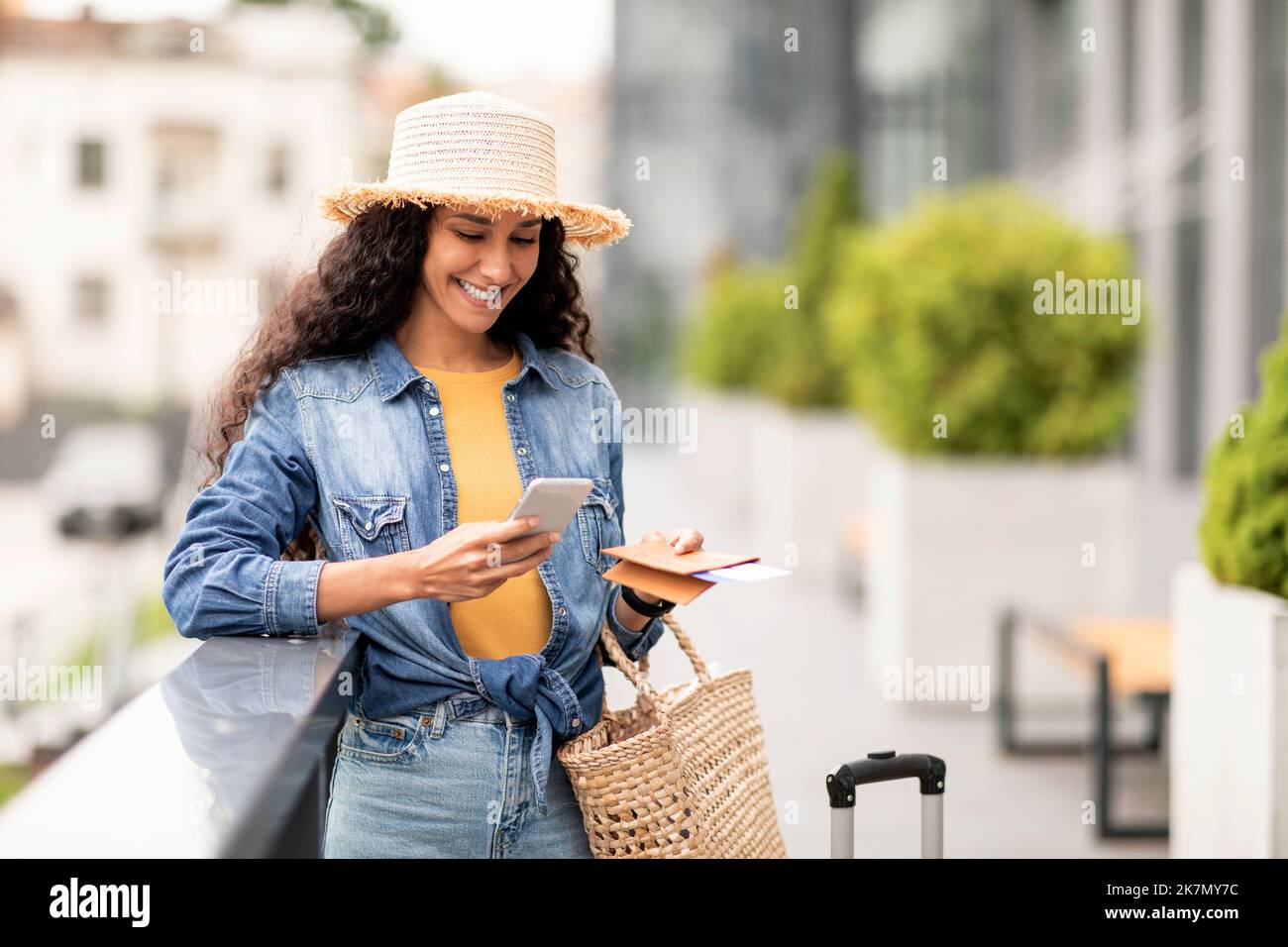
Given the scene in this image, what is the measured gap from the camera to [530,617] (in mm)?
2229

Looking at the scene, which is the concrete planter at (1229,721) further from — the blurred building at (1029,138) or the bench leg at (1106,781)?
the blurred building at (1029,138)

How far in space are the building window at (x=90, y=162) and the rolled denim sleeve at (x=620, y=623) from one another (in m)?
34.7

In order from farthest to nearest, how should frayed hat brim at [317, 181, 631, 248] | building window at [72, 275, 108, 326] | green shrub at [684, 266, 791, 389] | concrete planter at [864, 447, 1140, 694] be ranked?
1. building window at [72, 275, 108, 326]
2. green shrub at [684, 266, 791, 389]
3. concrete planter at [864, 447, 1140, 694]
4. frayed hat brim at [317, 181, 631, 248]

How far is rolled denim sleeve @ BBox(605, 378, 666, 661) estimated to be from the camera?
2346mm

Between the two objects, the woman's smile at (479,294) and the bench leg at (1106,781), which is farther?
the bench leg at (1106,781)

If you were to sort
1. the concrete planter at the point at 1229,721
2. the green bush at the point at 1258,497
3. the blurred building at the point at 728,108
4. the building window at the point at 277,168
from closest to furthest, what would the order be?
the concrete planter at the point at 1229,721 → the green bush at the point at 1258,497 → the blurred building at the point at 728,108 → the building window at the point at 277,168

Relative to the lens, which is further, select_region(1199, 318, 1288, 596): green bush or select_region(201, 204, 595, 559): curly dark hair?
select_region(1199, 318, 1288, 596): green bush

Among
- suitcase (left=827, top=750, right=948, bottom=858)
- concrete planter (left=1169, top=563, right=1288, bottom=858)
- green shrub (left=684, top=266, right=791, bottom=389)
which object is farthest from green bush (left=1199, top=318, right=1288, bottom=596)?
green shrub (left=684, top=266, right=791, bottom=389)

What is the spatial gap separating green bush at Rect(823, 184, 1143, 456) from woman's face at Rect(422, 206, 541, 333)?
16.8 ft

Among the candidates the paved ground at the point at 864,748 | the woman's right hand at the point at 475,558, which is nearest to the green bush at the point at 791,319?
the paved ground at the point at 864,748

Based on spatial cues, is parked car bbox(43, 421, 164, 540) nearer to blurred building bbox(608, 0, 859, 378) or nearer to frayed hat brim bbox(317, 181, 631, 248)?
blurred building bbox(608, 0, 859, 378)

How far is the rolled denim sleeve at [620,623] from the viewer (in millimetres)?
2346
